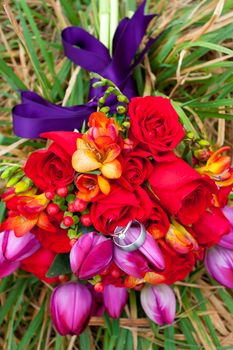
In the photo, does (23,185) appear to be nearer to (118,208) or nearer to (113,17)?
(118,208)

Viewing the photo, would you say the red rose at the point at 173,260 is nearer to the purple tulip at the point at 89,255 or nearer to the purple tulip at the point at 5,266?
the purple tulip at the point at 89,255

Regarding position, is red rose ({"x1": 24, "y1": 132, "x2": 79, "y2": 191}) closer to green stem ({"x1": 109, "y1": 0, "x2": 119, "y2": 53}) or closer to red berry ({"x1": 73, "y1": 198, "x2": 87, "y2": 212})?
red berry ({"x1": 73, "y1": 198, "x2": 87, "y2": 212})

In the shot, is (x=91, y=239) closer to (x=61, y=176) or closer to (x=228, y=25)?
(x=61, y=176)

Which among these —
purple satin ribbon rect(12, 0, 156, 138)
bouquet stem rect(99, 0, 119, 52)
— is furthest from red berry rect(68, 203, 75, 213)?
bouquet stem rect(99, 0, 119, 52)

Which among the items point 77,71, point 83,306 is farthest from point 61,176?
point 77,71

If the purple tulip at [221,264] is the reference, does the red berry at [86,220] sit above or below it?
above

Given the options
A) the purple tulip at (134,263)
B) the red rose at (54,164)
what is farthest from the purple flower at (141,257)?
the red rose at (54,164)

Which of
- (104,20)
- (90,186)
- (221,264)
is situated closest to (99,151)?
(90,186)
